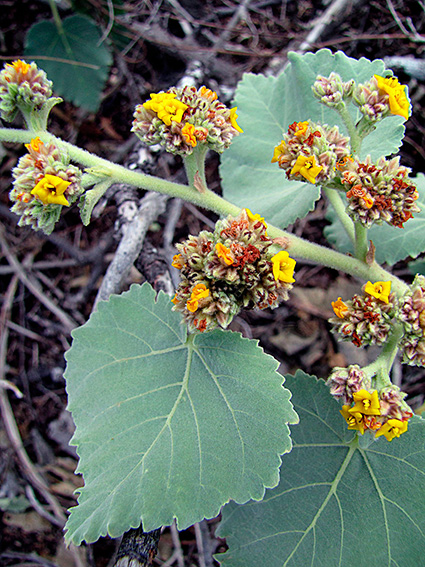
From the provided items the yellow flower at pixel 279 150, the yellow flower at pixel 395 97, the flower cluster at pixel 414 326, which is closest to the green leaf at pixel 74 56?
the yellow flower at pixel 279 150

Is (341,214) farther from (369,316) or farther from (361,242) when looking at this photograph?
(369,316)

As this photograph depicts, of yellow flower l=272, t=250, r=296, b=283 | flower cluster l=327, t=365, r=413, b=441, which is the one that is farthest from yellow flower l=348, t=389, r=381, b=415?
yellow flower l=272, t=250, r=296, b=283

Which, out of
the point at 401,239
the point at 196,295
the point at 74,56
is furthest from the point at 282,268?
the point at 74,56

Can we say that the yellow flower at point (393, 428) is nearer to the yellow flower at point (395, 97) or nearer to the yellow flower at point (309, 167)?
the yellow flower at point (309, 167)

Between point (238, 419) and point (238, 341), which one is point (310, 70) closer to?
point (238, 341)

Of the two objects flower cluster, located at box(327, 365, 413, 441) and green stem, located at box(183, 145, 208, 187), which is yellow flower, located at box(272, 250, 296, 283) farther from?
green stem, located at box(183, 145, 208, 187)
